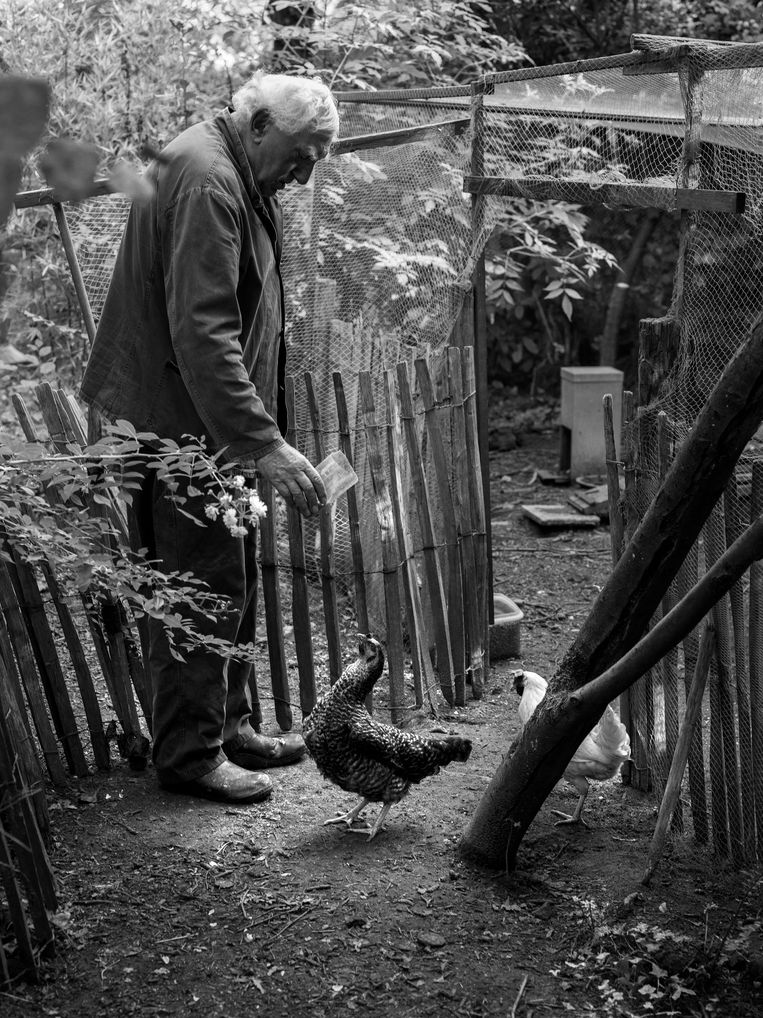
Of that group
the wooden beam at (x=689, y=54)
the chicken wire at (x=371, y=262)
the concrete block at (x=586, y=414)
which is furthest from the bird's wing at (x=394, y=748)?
the concrete block at (x=586, y=414)

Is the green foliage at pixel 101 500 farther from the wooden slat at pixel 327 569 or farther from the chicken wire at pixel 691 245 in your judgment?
the chicken wire at pixel 691 245

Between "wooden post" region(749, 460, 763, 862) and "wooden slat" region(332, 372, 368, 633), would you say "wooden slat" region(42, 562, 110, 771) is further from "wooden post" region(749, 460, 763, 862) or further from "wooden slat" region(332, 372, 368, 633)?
"wooden post" region(749, 460, 763, 862)

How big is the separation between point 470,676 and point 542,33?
7388 mm

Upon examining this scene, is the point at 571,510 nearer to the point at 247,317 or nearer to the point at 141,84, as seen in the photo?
the point at 141,84

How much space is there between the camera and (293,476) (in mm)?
3055

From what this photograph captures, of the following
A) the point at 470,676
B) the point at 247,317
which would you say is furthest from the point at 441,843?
the point at 247,317

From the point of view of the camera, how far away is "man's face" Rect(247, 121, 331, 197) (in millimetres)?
3047

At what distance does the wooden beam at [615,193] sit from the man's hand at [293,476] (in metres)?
1.65

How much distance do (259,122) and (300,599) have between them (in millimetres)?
1689

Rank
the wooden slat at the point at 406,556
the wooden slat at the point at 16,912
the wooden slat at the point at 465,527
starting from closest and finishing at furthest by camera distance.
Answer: the wooden slat at the point at 16,912 → the wooden slat at the point at 406,556 → the wooden slat at the point at 465,527

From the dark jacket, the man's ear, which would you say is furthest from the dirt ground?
the man's ear

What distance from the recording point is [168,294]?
300 cm

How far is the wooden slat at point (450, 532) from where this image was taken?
411 centimetres

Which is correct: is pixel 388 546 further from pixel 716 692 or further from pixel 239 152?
pixel 239 152
